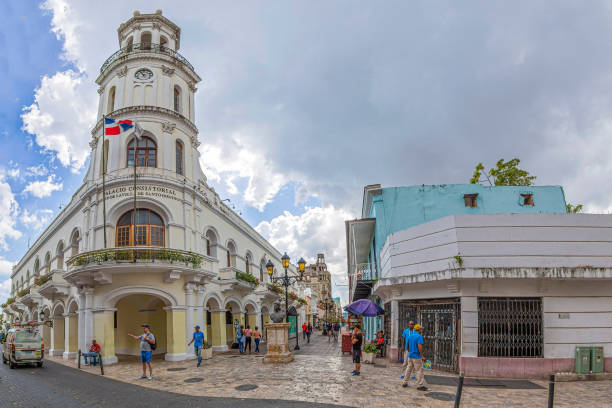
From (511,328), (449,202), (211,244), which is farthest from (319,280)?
(511,328)

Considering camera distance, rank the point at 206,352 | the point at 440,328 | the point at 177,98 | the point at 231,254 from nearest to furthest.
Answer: the point at 440,328 → the point at 206,352 → the point at 177,98 → the point at 231,254

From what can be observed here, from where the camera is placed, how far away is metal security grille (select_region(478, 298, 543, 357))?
36.7 feet

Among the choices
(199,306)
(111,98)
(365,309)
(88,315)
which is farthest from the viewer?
(111,98)

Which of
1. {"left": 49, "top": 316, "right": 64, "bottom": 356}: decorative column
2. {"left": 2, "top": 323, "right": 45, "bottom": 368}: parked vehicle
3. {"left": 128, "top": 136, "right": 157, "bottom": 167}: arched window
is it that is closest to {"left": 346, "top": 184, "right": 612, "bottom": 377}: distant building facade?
{"left": 128, "top": 136, "right": 157, "bottom": 167}: arched window

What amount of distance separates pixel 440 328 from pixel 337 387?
4.09 metres

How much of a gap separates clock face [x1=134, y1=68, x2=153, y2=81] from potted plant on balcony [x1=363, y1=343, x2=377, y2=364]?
1853cm

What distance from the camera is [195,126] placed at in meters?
24.0

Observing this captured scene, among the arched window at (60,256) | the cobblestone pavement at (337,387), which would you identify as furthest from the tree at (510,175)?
the arched window at (60,256)

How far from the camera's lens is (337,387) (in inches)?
420

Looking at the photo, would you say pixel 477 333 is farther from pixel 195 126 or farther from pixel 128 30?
pixel 128 30

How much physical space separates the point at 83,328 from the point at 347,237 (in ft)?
48.0

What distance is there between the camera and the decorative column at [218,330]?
903 inches

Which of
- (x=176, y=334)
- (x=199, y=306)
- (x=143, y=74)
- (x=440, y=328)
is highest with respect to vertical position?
(x=143, y=74)

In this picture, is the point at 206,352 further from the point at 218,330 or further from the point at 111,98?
the point at 111,98
